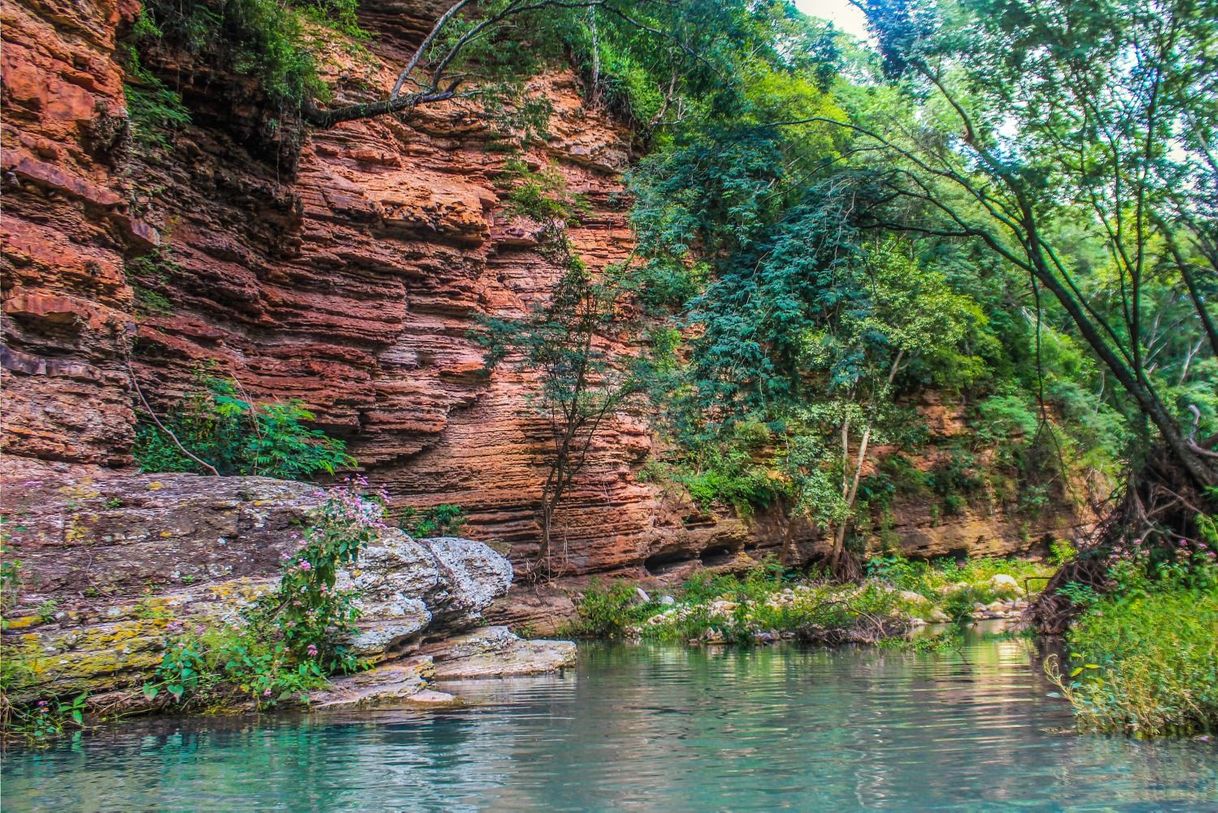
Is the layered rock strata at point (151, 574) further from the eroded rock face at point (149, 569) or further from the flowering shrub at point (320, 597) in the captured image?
the flowering shrub at point (320, 597)

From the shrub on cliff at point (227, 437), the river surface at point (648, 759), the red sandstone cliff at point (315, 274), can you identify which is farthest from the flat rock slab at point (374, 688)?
the shrub on cliff at point (227, 437)

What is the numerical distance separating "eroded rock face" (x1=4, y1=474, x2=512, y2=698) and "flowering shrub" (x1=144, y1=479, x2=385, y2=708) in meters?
0.18

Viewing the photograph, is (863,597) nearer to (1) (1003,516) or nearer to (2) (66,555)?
(2) (66,555)

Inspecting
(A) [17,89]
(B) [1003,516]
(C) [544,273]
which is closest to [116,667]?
(A) [17,89]

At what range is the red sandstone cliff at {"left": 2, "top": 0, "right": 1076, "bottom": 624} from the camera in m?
8.81

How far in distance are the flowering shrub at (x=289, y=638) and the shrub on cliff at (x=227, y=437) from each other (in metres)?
4.52

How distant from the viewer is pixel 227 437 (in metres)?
12.5

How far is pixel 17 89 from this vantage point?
28.1ft

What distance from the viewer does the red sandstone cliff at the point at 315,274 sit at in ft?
28.9

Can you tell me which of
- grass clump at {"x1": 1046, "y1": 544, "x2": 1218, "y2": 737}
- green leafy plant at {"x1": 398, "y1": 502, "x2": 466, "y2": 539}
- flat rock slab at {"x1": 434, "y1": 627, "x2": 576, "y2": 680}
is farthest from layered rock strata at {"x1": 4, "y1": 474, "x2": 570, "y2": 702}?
green leafy plant at {"x1": 398, "y1": 502, "x2": 466, "y2": 539}

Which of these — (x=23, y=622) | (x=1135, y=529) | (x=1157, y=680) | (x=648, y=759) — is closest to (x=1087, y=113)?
(x=1135, y=529)

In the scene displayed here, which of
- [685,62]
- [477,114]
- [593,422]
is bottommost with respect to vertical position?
[593,422]

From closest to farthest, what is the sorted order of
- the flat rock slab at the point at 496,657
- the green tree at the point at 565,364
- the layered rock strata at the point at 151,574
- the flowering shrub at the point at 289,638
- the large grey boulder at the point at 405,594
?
the layered rock strata at the point at 151,574 < the flowering shrub at the point at 289,638 < the large grey boulder at the point at 405,594 < the flat rock slab at the point at 496,657 < the green tree at the point at 565,364

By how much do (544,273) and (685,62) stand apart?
7.73 m
